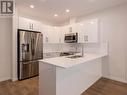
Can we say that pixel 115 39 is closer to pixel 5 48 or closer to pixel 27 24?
pixel 27 24

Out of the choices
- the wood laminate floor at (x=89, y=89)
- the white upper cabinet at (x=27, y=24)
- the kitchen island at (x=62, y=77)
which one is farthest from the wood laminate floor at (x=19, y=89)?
the white upper cabinet at (x=27, y=24)

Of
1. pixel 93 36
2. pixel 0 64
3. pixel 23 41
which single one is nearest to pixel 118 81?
pixel 93 36

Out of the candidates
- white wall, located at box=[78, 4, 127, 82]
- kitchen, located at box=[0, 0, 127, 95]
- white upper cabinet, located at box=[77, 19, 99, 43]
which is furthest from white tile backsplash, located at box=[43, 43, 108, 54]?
white upper cabinet, located at box=[77, 19, 99, 43]

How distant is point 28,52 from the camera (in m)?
3.67

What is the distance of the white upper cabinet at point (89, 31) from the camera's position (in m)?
3.77

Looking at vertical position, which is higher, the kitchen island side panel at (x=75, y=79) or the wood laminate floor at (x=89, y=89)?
the kitchen island side panel at (x=75, y=79)

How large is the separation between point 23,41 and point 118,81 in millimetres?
3734

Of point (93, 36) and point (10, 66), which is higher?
point (93, 36)

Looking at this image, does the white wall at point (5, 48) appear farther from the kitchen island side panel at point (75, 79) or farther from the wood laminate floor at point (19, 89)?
the kitchen island side panel at point (75, 79)

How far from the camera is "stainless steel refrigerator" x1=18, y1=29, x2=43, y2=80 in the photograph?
3.49 meters

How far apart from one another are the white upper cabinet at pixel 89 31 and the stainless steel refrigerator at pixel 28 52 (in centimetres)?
182

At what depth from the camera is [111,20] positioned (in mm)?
3637

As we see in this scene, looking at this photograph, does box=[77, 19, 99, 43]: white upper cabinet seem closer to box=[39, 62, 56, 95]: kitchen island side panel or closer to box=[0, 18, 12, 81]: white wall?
box=[39, 62, 56, 95]: kitchen island side panel

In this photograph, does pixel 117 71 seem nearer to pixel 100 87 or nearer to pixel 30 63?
pixel 100 87
